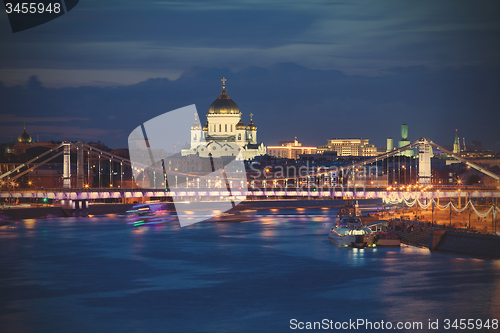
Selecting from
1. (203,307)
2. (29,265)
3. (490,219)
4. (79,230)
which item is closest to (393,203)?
(490,219)

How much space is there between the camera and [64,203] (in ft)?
149

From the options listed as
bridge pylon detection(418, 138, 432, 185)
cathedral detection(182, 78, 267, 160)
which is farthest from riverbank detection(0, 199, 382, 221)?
cathedral detection(182, 78, 267, 160)

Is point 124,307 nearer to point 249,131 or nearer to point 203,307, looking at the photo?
point 203,307

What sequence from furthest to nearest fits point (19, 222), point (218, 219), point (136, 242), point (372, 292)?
point (218, 219)
point (19, 222)
point (136, 242)
point (372, 292)

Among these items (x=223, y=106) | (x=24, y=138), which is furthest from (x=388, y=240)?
(x=24, y=138)

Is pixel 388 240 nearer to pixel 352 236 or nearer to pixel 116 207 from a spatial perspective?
pixel 352 236

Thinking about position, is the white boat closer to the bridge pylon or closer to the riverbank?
the bridge pylon

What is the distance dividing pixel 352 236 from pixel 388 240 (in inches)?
54.6

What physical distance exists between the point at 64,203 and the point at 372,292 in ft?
92.9

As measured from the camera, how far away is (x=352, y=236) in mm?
30609

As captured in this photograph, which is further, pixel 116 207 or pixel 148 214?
pixel 116 207

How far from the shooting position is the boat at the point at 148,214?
142 ft

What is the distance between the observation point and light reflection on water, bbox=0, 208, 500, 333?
18.1 m

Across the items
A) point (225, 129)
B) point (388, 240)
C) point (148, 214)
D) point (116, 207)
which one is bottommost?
point (388, 240)
